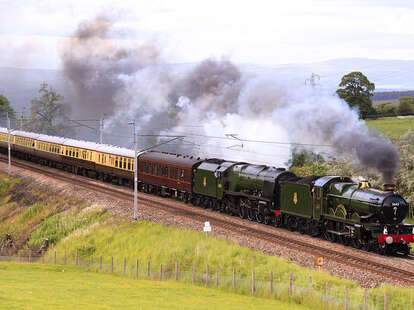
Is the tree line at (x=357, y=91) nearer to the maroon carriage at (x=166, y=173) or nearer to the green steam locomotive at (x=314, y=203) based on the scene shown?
the maroon carriage at (x=166, y=173)

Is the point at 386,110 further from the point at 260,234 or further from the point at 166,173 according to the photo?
the point at 260,234

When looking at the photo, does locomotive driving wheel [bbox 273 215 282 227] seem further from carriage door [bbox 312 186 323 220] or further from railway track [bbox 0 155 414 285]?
carriage door [bbox 312 186 323 220]

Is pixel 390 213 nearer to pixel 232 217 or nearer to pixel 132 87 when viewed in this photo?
pixel 232 217

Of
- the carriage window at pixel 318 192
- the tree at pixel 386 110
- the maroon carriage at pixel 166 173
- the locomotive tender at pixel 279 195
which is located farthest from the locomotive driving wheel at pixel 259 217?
the tree at pixel 386 110

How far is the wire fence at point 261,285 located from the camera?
24.2 m

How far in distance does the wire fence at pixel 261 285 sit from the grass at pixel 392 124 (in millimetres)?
58552

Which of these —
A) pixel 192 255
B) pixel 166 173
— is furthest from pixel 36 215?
pixel 192 255

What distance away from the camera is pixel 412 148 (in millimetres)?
54719

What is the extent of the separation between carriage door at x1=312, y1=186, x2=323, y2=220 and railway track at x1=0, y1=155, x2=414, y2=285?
1815 mm

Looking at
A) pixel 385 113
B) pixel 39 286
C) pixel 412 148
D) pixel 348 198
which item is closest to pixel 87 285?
pixel 39 286

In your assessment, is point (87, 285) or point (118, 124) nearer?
point (87, 285)

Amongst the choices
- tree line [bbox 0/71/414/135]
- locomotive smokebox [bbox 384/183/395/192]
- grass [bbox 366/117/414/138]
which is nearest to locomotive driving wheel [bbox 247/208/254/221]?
locomotive smokebox [bbox 384/183/395/192]

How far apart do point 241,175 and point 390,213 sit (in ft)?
45.5

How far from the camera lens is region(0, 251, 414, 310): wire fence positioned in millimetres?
24203
